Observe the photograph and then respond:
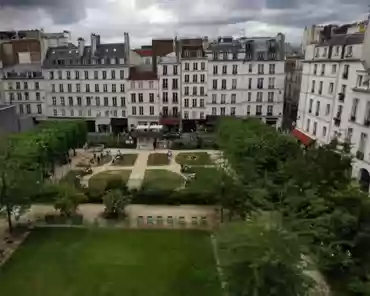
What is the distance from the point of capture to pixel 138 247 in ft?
87.2

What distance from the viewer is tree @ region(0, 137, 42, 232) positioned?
2698 cm

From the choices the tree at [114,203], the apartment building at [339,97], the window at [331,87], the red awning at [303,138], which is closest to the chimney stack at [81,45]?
the apartment building at [339,97]

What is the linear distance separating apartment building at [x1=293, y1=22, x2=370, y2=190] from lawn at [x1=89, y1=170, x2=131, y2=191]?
83.2 feet

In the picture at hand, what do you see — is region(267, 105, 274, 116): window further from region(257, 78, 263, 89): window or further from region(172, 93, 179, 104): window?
region(172, 93, 179, 104): window

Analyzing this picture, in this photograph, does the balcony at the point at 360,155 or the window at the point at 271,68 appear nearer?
the balcony at the point at 360,155

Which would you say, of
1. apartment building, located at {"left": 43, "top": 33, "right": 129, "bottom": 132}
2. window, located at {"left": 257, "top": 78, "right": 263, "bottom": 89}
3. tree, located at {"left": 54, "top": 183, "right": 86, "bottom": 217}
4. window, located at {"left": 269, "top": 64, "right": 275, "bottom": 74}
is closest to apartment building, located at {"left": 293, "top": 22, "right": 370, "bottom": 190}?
window, located at {"left": 269, "top": 64, "right": 275, "bottom": 74}

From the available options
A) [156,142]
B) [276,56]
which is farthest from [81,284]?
[276,56]

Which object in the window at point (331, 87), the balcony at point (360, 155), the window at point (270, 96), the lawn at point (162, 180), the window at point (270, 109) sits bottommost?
the lawn at point (162, 180)

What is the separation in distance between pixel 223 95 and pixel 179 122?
9843 mm

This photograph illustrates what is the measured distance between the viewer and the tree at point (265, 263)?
1367cm

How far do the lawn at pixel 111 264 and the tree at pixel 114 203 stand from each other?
246 cm

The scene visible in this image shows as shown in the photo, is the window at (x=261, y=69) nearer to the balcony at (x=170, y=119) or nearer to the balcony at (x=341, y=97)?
the balcony at (x=170, y=119)

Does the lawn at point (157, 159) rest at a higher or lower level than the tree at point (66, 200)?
lower

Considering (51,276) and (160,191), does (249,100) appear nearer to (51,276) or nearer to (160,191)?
(160,191)
